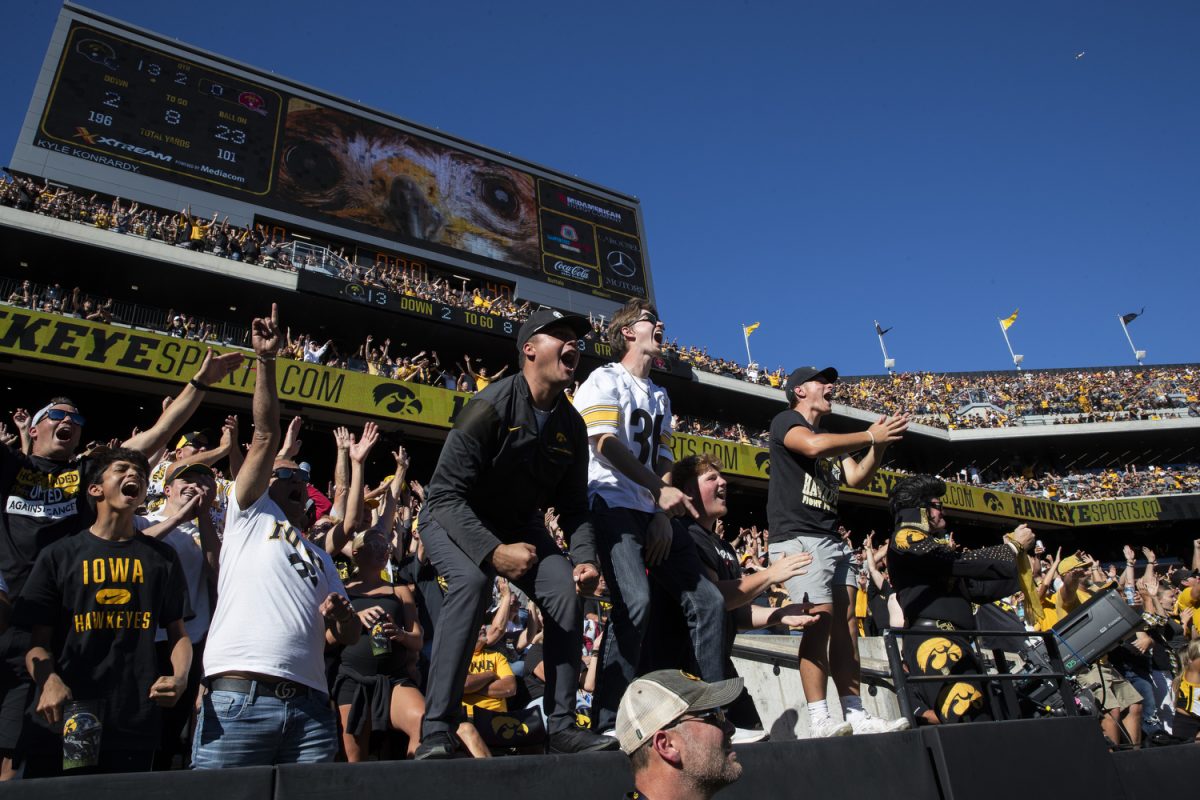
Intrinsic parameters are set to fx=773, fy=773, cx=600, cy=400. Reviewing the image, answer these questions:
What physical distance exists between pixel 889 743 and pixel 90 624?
328 centimetres

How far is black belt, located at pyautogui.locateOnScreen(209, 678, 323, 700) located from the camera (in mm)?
2584

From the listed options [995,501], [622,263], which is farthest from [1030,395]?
[622,263]

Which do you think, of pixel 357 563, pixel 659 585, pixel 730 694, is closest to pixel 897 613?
pixel 659 585

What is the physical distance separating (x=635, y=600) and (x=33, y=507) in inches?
112

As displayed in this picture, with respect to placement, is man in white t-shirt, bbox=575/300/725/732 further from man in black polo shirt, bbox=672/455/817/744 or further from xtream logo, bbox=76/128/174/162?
xtream logo, bbox=76/128/174/162

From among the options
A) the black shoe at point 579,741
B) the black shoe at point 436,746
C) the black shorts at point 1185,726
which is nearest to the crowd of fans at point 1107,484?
the black shorts at point 1185,726

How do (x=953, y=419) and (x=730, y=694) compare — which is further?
(x=953, y=419)

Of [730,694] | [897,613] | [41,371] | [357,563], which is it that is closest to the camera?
[730,694]

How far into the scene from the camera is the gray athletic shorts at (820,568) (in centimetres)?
397

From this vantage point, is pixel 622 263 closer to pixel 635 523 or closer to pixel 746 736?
pixel 635 523

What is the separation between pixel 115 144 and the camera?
19.4m

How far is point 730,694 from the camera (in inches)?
86.9

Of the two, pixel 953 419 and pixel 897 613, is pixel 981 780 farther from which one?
pixel 953 419

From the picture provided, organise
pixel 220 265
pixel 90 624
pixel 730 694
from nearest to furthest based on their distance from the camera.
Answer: pixel 730 694, pixel 90 624, pixel 220 265
